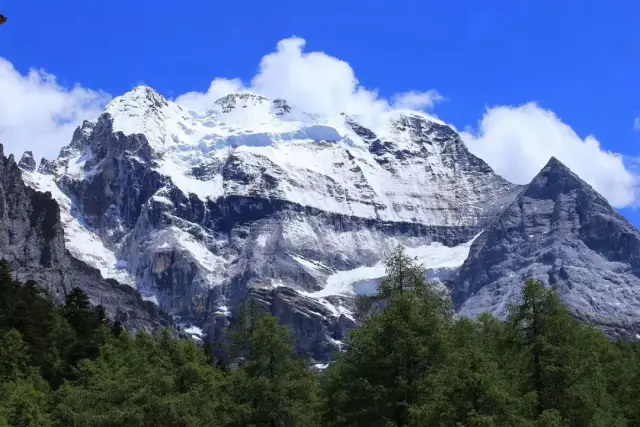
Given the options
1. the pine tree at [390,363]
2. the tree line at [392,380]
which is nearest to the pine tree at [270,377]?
the tree line at [392,380]

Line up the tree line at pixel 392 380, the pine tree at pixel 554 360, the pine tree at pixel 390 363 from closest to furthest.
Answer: the tree line at pixel 392 380
the pine tree at pixel 390 363
the pine tree at pixel 554 360

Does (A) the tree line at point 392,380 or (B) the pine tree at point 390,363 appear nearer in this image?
(A) the tree line at point 392,380

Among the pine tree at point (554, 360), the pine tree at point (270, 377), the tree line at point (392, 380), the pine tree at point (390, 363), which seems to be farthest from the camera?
the pine tree at point (270, 377)

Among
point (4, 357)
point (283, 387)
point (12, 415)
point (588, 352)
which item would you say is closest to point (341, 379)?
point (283, 387)

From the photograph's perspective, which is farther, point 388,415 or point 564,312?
point 564,312

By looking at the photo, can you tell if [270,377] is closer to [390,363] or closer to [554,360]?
[390,363]

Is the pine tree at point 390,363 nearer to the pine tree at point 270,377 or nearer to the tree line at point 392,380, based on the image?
the tree line at point 392,380

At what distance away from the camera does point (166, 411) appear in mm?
61719

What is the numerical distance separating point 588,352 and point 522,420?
52.9 feet

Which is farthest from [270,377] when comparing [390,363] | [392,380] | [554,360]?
[554,360]

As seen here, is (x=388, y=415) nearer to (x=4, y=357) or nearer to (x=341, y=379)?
(x=341, y=379)

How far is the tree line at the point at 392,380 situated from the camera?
50625mm

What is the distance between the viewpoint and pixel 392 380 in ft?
177

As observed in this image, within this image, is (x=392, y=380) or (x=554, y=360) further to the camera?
(x=554, y=360)
